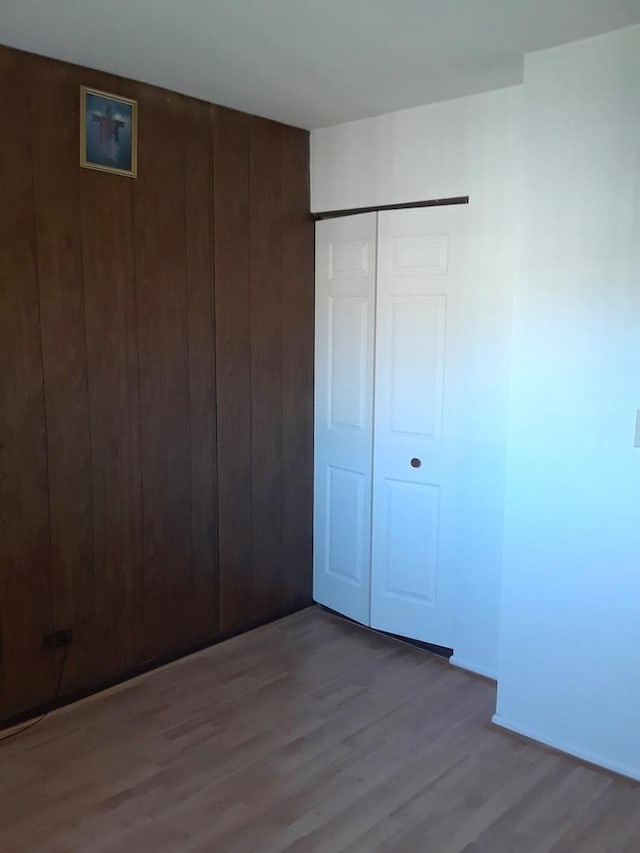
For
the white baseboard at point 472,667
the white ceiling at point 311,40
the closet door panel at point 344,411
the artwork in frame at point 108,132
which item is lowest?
the white baseboard at point 472,667

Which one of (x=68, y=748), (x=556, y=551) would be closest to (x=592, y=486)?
(x=556, y=551)

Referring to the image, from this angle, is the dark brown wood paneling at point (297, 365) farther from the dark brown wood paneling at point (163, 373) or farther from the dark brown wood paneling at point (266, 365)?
the dark brown wood paneling at point (163, 373)

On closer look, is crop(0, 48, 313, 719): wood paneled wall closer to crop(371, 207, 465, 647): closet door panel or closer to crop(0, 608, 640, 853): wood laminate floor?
crop(0, 608, 640, 853): wood laminate floor

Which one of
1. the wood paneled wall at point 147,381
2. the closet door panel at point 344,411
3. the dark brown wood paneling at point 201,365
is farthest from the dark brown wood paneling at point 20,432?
the closet door panel at point 344,411

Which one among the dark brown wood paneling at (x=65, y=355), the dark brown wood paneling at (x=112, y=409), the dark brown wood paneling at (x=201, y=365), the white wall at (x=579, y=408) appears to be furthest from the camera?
the dark brown wood paneling at (x=201, y=365)

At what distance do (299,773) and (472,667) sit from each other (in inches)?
40.2

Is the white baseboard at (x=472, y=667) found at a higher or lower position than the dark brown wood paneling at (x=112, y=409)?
lower

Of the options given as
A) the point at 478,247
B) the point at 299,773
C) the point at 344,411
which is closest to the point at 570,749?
the point at 299,773

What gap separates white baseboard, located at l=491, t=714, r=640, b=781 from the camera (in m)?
2.52

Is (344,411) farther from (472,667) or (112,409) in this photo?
(472,667)

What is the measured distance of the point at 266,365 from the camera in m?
3.54

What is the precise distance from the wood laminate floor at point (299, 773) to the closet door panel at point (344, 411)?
560 mm

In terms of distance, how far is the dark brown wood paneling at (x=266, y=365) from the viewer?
3404 mm

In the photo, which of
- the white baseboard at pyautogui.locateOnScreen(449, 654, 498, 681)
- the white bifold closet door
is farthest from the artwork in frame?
the white baseboard at pyautogui.locateOnScreen(449, 654, 498, 681)
